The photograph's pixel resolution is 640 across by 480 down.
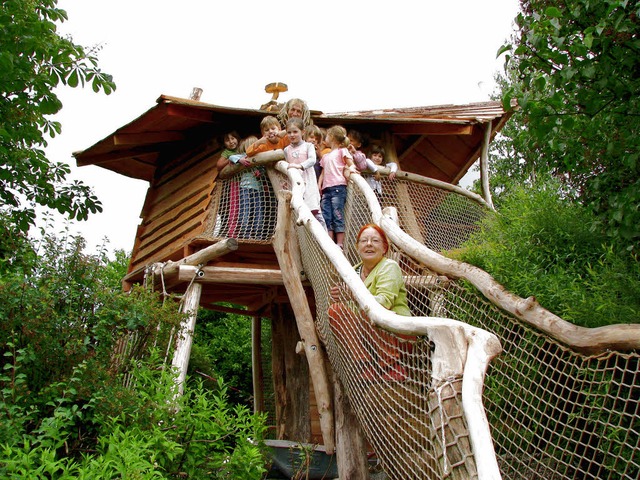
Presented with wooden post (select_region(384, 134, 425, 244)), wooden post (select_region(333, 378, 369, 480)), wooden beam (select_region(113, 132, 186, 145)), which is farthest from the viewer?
wooden beam (select_region(113, 132, 186, 145))

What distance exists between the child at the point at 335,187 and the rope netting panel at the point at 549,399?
1.73 metres

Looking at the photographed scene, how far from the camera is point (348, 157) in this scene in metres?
6.89

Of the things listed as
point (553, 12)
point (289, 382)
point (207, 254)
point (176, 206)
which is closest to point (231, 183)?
point (207, 254)

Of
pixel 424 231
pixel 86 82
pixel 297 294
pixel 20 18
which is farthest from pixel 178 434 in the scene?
pixel 424 231

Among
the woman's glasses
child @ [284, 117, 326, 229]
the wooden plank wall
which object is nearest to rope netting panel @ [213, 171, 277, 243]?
the wooden plank wall

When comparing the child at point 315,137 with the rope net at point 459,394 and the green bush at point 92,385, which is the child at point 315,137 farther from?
the green bush at point 92,385

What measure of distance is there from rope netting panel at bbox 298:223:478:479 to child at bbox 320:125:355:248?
1.55m

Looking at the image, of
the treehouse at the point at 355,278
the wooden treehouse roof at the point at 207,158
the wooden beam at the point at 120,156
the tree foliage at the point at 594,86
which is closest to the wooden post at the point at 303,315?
the treehouse at the point at 355,278

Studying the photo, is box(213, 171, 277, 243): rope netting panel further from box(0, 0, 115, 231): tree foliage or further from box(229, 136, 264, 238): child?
box(0, 0, 115, 231): tree foliage

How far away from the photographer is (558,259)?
4551 millimetres

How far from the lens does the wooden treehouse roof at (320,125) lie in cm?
798

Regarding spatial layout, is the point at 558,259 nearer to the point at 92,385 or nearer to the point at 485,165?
the point at 92,385

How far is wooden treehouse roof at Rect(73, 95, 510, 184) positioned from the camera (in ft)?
26.2

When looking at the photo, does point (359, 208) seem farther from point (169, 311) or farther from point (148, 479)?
point (148, 479)
